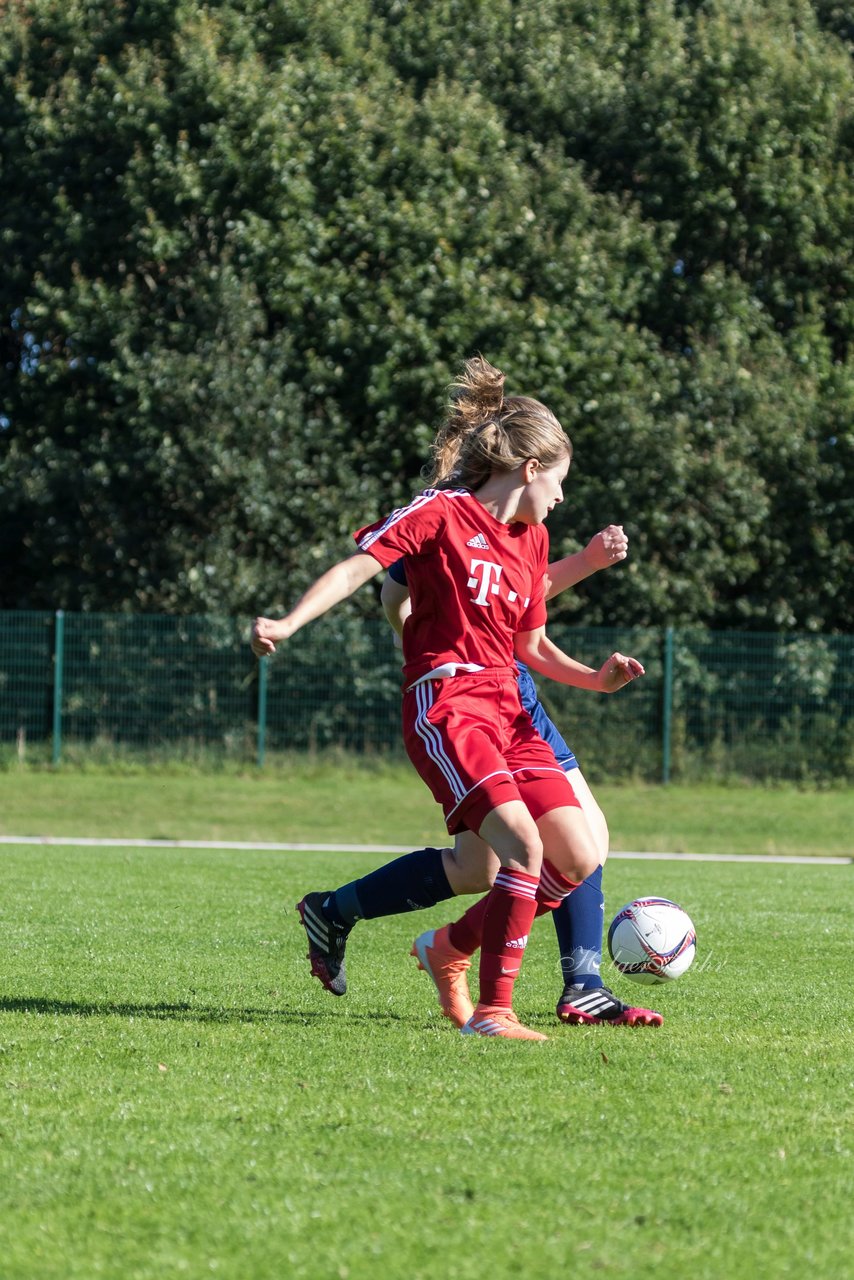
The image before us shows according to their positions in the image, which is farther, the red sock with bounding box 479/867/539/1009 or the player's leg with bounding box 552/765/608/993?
the player's leg with bounding box 552/765/608/993

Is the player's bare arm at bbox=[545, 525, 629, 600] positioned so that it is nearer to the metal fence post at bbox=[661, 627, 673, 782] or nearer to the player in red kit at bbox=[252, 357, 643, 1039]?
the player in red kit at bbox=[252, 357, 643, 1039]

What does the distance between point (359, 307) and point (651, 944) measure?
628 inches

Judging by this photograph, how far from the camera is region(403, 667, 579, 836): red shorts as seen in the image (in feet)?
14.9

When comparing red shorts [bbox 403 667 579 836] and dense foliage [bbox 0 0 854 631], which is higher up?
dense foliage [bbox 0 0 854 631]

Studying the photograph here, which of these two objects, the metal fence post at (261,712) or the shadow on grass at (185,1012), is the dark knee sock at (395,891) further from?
the metal fence post at (261,712)

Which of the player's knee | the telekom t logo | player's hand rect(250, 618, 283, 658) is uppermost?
the telekom t logo

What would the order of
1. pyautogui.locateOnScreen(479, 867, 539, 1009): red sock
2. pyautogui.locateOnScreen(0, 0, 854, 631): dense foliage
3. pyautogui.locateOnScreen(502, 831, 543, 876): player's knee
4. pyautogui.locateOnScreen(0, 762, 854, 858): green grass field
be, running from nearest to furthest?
pyautogui.locateOnScreen(502, 831, 543, 876): player's knee → pyautogui.locateOnScreen(479, 867, 539, 1009): red sock → pyautogui.locateOnScreen(0, 762, 854, 858): green grass field → pyautogui.locateOnScreen(0, 0, 854, 631): dense foliage

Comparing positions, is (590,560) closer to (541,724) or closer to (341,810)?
(541,724)

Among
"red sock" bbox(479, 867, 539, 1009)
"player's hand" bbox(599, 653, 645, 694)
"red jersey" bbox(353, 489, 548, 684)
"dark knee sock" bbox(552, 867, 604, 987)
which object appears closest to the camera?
"red sock" bbox(479, 867, 539, 1009)

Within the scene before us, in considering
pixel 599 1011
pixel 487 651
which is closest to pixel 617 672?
pixel 487 651

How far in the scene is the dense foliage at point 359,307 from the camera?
784 inches

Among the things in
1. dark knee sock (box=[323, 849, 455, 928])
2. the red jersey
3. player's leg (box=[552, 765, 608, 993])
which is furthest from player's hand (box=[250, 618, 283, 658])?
player's leg (box=[552, 765, 608, 993])

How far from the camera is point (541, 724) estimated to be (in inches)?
209

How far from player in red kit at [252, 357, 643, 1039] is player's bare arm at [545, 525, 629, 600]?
0.25 meters
